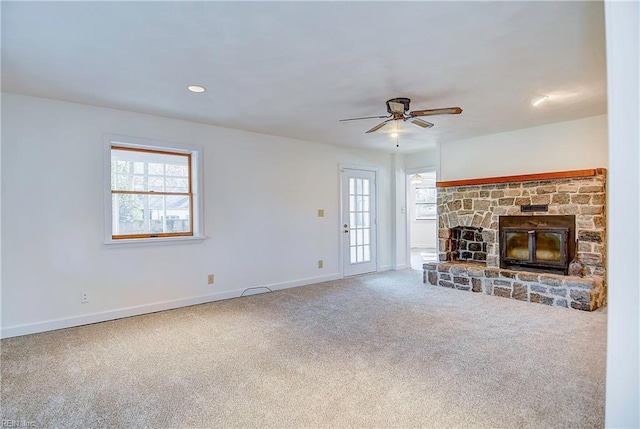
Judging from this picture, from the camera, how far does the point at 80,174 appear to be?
3.79m

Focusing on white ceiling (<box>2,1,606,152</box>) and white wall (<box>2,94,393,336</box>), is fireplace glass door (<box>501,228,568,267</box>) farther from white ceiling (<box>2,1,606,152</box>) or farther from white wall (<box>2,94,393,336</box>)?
white wall (<box>2,94,393,336</box>)

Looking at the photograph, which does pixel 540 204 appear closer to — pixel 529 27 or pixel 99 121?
pixel 529 27

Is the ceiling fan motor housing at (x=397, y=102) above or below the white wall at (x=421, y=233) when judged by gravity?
above

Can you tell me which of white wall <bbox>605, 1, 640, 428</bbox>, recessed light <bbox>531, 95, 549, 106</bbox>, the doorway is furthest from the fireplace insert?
the doorway

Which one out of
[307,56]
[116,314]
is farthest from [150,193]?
[307,56]

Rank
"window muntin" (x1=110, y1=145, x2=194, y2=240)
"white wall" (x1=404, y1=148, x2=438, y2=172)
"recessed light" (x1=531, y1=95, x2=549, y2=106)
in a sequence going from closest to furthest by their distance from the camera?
"recessed light" (x1=531, y1=95, x2=549, y2=106)
"window muntin" (x1=110, y1=145, x2=194, y2=240)
"white wall" (x1=404, y1=148, x2=438, y2=172)

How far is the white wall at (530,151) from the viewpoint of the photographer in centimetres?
442

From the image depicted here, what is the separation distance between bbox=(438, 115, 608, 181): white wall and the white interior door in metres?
1.37

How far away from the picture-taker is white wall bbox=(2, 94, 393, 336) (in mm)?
3490

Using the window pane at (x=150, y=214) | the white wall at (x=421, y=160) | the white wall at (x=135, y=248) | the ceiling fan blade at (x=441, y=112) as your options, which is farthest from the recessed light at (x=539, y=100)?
the window pane at (x=150, y=214)

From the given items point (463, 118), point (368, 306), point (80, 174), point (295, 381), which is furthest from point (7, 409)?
point (463, 118)

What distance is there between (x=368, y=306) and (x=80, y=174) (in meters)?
3.59

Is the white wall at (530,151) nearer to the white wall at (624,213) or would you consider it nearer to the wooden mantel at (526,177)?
the wooden mantel at (526,177)

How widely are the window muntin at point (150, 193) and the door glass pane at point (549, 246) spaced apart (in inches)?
184
